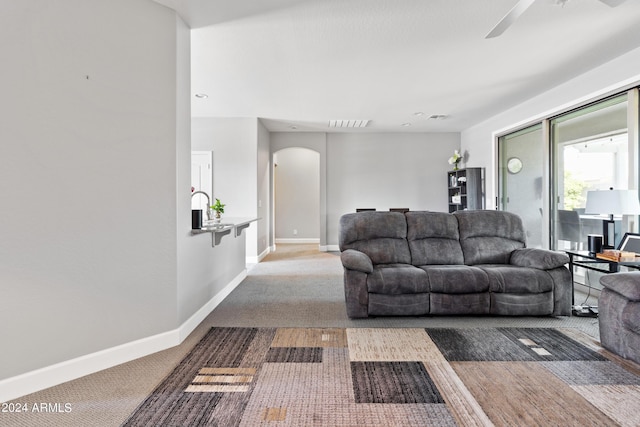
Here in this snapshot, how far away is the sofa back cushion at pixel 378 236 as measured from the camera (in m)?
3.72

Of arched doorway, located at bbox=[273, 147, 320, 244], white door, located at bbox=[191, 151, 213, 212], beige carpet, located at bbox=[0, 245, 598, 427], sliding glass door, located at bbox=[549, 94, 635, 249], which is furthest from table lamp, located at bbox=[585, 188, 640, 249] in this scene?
arched doorway, located at bbox=[273, 147, 320, 244]

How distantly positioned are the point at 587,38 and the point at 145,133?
13.3 feet

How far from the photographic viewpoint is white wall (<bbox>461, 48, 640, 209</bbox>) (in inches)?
148

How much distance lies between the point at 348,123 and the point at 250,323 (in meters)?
4.85

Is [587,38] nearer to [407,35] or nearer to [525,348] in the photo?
[407,35]

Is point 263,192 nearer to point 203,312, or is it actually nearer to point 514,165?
point 203,312

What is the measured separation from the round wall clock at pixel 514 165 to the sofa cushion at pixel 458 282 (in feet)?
11.3

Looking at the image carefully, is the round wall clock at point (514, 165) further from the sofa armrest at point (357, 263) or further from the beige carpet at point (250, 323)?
the sofa armrest at point (357, 263)

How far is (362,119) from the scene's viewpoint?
670cm

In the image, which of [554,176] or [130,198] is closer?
[130,198]

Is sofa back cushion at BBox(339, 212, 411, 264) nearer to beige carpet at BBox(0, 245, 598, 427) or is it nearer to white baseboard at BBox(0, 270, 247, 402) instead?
beige carpet at BBox(0, 245, 598, 427)

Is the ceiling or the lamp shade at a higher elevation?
the ceiling

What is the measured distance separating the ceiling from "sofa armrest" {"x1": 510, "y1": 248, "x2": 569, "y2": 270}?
80.9 inches

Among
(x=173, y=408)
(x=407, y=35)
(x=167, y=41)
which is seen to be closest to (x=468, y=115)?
(x=407, y=35)
